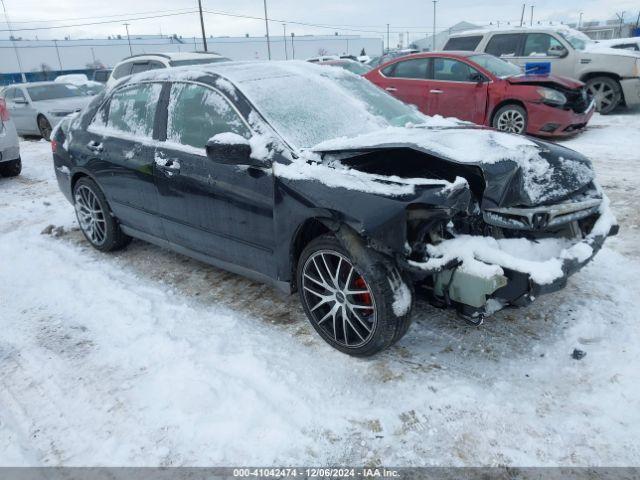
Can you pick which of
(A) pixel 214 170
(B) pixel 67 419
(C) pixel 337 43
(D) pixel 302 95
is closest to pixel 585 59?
(D) pixel 302 95

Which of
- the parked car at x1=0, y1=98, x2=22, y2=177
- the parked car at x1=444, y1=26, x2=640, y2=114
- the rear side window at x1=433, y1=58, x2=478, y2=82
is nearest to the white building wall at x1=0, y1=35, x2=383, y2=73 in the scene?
the parked car at x1=444, y1=26, x2=640, y2=114

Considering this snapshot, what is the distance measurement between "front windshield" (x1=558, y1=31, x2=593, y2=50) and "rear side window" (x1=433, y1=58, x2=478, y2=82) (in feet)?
11.6

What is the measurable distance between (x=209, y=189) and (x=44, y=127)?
1025 cm

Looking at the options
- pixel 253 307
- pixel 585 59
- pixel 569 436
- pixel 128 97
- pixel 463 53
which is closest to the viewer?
pixel 569 436

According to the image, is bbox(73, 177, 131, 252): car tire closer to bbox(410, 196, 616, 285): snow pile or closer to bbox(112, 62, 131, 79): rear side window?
bbox(410, 196, 616, 285): snow pile

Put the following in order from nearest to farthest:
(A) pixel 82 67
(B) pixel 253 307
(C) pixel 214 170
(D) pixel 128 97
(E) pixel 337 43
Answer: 1. (C) pixel 214 170
2. (B) pixel 253 307
3. (D) pixel 128 97
4. (A) pixel 82 67
5. (E) pixel 337 43

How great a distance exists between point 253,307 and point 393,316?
1.32m

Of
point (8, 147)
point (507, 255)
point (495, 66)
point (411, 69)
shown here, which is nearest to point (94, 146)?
point (507, 255)

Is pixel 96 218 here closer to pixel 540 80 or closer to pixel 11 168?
pixel 11 168

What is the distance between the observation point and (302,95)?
366 centimetres

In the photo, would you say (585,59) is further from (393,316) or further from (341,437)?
(341,437)

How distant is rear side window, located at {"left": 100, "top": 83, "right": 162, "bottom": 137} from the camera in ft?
13.2

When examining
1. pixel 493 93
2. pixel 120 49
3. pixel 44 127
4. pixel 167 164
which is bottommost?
pixel 44 127

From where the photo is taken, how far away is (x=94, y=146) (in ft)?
14.9
